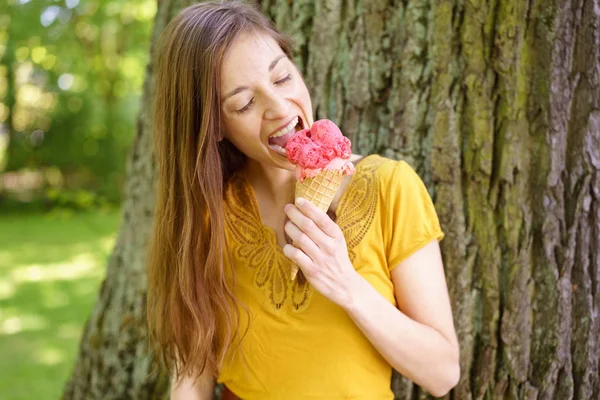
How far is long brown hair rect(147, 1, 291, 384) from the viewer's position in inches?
82.2

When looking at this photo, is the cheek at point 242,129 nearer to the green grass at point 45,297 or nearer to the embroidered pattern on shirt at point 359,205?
the embroidered pattern on shirt at point 359,205

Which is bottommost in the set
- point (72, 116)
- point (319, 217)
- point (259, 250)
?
point (72, 116)

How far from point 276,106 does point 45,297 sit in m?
7.69

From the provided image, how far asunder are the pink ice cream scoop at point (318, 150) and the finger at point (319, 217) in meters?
0.12

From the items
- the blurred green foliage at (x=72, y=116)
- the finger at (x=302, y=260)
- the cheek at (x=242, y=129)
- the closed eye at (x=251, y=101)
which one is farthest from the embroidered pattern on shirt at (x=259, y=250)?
the blurred green foliage at (x=72, y=116)

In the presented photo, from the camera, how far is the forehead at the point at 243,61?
2.04m

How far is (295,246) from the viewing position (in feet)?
6.75

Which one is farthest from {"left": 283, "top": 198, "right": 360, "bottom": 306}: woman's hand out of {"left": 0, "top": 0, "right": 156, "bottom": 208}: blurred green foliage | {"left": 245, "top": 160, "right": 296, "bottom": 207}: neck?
{"left": 0, "top": 0, "right": 156, "bottom": 208}: blurred green foliage

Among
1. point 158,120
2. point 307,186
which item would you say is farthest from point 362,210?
point 158,120

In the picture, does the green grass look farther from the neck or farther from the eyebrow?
the eyebrow

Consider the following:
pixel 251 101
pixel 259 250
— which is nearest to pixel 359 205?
pixel 259 250

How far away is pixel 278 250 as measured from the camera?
2.24 meters

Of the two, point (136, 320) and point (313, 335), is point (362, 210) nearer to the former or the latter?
point (313, 335)

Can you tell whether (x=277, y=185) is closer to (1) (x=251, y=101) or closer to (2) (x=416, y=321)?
(1) (x=251, y=101)
